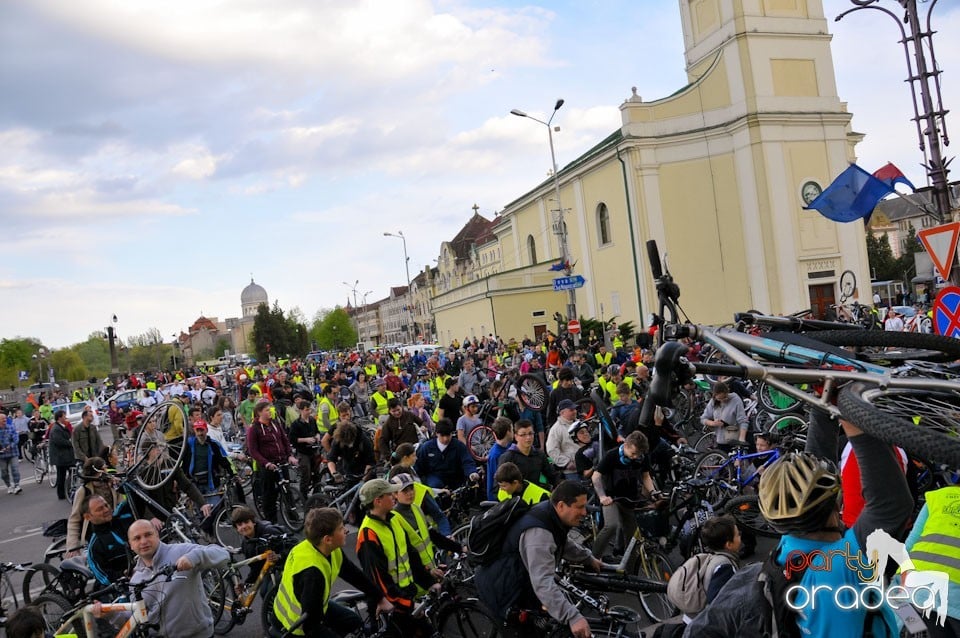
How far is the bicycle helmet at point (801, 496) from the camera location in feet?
7.86

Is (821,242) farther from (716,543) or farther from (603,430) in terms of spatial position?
(716,543)

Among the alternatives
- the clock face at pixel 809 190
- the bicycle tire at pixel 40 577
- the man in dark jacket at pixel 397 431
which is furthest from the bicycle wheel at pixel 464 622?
the clock face at pixel 809 190

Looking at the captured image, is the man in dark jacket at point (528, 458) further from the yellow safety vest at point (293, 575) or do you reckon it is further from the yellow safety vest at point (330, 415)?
the yellow safety vest at point (330, 415)

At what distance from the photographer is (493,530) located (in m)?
4.49

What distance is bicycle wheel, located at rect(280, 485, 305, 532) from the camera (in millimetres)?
10336

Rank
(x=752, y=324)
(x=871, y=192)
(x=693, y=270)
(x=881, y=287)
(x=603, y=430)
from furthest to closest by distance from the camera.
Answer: (x=881, y=287) < (x=693, y=270) < (x=871, y=192) < (x=603, y=430) < (x=752, y=324)

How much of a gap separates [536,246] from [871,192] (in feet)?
138

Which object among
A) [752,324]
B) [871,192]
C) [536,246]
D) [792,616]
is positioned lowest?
[792,616]

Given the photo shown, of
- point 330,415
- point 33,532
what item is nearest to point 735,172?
point 330,415

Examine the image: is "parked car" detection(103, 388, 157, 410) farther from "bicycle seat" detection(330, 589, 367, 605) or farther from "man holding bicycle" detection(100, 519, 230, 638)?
"bicycle seat" detection(330, 589, 367, 605)

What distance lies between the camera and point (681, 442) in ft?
30.8

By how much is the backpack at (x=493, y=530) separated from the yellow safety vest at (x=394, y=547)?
3.38ft

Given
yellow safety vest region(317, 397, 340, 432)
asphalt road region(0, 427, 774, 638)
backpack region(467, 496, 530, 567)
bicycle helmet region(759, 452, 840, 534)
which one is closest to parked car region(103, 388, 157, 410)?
asphalt road region(0, 427, 774, 638)

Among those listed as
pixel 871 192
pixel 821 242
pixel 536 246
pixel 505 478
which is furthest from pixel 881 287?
pixel 505 478
